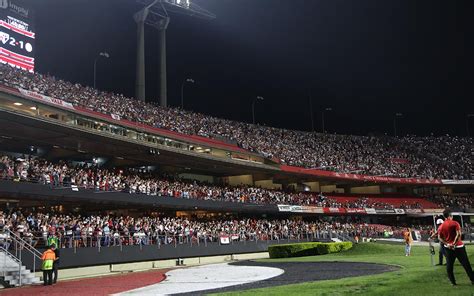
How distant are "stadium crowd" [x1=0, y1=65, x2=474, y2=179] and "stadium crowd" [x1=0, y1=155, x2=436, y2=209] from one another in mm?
4652

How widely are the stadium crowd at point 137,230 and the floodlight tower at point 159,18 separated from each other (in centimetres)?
1915

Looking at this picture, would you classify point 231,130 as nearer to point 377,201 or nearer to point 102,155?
point 102,155

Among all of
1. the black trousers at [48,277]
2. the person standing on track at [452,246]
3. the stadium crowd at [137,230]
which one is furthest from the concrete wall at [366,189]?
the person standing on track at [452,246]

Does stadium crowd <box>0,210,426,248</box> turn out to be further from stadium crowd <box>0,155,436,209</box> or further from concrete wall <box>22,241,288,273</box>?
stadium crowd <box>0,155,436,209</box>

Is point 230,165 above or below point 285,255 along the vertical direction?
above

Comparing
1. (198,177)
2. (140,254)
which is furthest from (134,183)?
(198,177)

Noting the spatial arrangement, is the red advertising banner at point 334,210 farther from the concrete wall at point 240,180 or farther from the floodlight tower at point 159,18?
the floodlight tower at point 159,18

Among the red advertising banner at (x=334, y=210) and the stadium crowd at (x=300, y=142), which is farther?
the red advertising banner at (x=334, y=210)

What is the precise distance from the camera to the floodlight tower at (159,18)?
52.6 metres

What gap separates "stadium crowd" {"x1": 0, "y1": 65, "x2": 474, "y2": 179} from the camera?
39156 mm

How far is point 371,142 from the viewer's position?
250ft

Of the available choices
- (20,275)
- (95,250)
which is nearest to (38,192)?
(95,250)

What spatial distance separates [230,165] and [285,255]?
1564 cm

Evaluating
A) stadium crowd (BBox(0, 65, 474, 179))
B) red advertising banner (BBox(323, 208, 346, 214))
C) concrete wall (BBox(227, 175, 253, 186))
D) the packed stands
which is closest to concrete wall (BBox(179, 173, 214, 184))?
concrete wall (BBox(227, 175, 253, 186))
